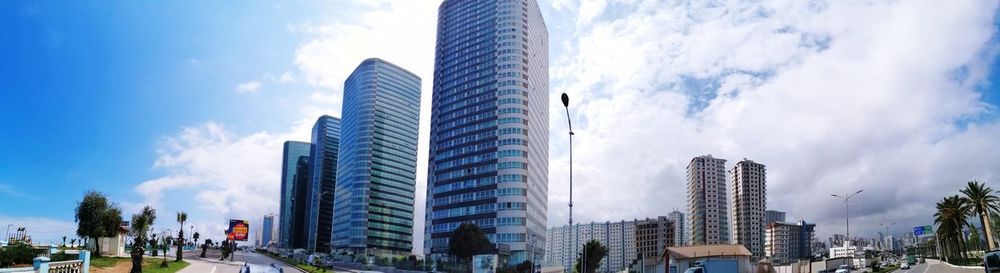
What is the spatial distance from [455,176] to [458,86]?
91.6ft

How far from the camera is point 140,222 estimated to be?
328 ft

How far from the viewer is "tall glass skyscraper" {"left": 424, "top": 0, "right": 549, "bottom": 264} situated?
520ft

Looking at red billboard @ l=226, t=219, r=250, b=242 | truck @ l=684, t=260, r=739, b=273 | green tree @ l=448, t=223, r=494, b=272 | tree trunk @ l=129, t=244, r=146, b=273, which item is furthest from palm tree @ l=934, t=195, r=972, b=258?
red billboard @ l=226, t=219, r=250, b=242

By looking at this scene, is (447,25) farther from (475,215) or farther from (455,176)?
(475,215)

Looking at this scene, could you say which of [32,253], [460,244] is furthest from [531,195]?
[32,253]

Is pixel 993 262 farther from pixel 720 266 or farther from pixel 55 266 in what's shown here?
pixel 55 266

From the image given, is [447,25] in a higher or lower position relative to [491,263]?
higher

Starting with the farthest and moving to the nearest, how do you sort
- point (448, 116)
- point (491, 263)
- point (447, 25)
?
point (447, 25), point (448, 116), point (491, 263)

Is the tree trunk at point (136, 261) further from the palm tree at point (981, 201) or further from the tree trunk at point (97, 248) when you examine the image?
the palm tree at point (981, 201)

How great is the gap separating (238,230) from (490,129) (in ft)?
226

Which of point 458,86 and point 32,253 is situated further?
point 458,86

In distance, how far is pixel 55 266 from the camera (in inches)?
1454

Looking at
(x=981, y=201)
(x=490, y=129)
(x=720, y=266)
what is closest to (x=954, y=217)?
(x=981, y=201)

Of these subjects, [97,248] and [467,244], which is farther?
[467,244]
